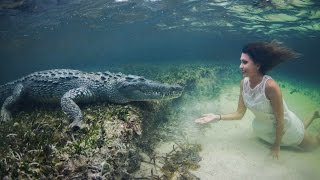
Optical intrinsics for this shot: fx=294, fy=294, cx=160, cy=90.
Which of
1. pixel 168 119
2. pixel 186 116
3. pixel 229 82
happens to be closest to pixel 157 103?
pixel 168 119

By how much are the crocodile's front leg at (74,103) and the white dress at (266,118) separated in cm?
390

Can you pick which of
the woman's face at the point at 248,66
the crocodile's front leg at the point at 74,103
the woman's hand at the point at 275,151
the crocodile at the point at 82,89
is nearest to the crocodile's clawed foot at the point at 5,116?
the crocodile at the point at 82,89

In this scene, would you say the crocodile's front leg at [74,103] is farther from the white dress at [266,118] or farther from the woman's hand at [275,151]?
the woman's hand at [275,151]

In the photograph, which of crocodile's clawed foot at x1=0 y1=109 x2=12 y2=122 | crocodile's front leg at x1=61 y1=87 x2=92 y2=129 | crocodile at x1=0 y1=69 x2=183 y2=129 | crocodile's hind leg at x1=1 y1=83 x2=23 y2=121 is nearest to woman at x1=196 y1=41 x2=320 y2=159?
crocodile at x1=0 y1=69 x2=183 y2=129

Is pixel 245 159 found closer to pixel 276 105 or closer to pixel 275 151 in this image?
pixel 275 151

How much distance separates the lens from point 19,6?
15.6m

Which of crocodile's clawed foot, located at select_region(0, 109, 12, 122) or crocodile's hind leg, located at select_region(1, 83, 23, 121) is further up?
crocodile's hind leg, located at select_region(1, 83, 23, 121)

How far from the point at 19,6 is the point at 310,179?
50.8 ft

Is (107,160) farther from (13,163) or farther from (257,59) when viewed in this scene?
(257,59)

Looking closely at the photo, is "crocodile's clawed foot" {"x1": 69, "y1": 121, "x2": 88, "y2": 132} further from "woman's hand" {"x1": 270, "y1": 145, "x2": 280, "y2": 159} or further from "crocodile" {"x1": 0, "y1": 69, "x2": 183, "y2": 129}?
"woman's hand" {"x1": 270, "y1": 145, "x2": 280, "y2": 159}

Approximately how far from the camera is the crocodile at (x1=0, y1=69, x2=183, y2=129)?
7.14m

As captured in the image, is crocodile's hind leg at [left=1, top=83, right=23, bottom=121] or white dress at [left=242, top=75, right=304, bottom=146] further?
crocodile's hind leg at [left=1, top=83, right=23, bottom=121]

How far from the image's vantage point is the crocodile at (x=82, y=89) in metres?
7.14

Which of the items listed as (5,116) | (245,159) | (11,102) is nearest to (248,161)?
(245,159)
